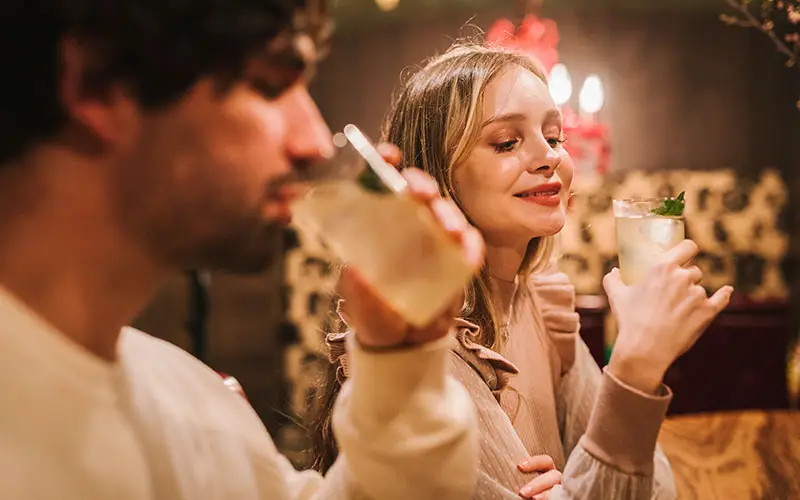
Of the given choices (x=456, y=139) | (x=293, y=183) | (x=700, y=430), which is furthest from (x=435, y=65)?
(x=700, y=430)

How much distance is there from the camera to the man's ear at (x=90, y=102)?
0.80 m

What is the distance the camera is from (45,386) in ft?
2.67

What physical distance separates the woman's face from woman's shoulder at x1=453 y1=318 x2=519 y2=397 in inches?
9.3

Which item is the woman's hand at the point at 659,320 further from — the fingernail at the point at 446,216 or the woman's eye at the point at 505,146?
the fingernail at the point at 446,216

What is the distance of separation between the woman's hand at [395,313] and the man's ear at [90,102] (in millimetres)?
329

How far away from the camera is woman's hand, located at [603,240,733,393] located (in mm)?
1228

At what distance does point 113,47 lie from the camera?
0.80 metres

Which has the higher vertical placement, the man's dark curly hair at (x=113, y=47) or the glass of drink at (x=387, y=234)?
the man's dark curly hair at (x=113, y=47)

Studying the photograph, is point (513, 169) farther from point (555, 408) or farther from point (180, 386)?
point (180, 386)

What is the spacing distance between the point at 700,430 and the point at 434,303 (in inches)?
64.2

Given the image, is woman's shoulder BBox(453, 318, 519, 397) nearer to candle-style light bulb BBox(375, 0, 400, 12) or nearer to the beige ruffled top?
the beige ruffled top

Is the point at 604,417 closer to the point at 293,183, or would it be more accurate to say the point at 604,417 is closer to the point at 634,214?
the point at 634,214

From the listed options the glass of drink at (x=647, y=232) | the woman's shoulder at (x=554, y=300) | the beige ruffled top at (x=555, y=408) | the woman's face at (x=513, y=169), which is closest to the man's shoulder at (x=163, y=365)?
the beige ruffled top at (x=555, y=408)

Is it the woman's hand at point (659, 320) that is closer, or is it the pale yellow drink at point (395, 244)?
the pale yellow drink at point (395, 244)
